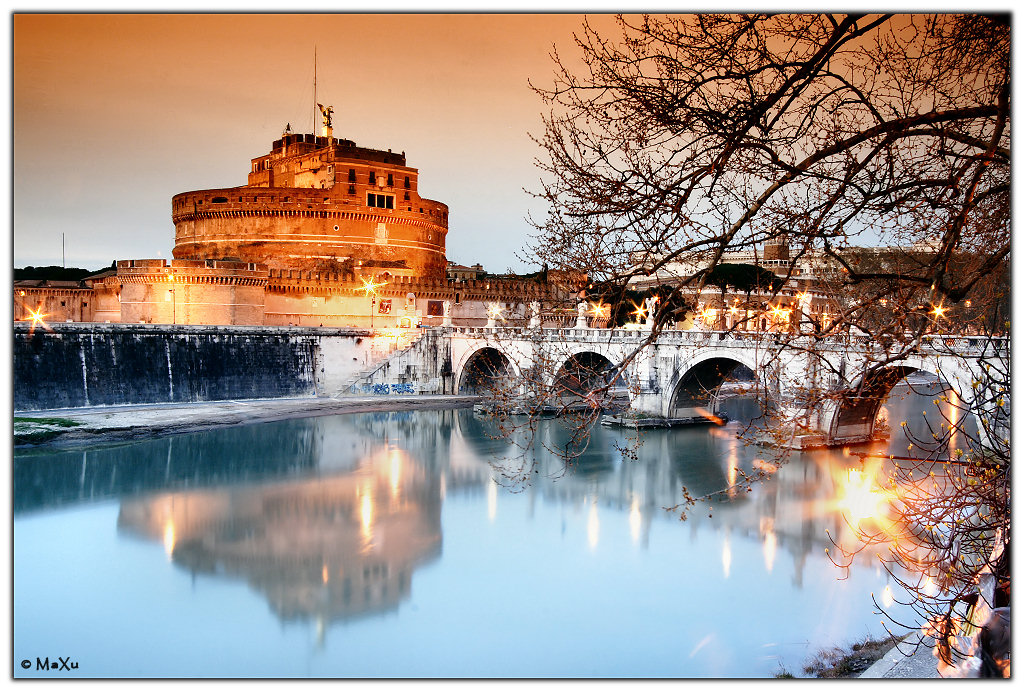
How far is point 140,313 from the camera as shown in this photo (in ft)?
79.3

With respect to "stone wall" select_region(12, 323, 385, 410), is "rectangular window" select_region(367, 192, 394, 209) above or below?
above

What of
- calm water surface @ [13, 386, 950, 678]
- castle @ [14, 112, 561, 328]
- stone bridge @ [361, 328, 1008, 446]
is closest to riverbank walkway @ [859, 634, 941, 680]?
calm water surface @ [13, 386, 950, 678]

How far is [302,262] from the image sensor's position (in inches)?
1131

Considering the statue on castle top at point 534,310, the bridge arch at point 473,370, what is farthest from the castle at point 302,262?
the statue on castle top at point 534,310

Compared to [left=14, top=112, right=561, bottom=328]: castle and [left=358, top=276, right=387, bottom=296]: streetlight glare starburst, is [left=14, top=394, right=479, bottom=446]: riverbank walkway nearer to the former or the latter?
[left=14, top=112, right=561, bottom=328]: castle

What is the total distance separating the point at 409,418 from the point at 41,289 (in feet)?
46.3

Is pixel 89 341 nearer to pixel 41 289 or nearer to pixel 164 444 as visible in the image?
pixel 164 444

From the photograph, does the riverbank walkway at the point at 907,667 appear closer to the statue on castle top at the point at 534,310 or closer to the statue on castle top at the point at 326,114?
the statue on castle top at the point at 534,310

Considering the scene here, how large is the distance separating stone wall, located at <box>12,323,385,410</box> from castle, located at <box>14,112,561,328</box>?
2.96m

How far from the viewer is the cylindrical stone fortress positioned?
28750mm

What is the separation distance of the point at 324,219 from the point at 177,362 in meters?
9.92

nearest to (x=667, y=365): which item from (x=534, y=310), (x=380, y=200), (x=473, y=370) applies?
(x=473, y=370)

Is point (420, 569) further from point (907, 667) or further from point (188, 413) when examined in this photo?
point (188, 413)

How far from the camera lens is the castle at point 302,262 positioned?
2425cm
